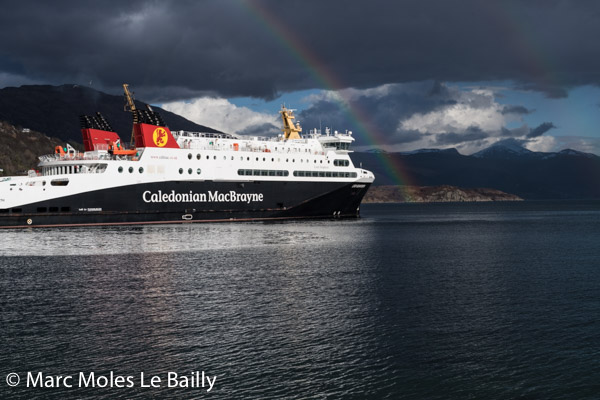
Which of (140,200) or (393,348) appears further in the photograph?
(140,200)

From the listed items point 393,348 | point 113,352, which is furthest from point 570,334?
point 113,352

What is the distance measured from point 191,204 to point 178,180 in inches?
142

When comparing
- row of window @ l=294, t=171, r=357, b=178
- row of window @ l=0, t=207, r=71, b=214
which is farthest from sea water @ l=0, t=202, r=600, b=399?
row of window @ l=294, t=171, r=357, b=178

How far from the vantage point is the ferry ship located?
6188cm

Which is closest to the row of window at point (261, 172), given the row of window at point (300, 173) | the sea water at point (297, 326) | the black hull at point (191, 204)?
the row of window at point (300, 173)

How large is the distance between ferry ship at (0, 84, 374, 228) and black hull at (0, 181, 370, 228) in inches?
4.5

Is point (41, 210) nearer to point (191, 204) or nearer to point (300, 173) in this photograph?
point (191, 204)

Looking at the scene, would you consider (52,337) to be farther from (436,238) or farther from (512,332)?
A: (436,238)

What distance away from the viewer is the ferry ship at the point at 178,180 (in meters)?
61.9

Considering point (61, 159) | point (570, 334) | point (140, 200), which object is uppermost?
point (61, 159)

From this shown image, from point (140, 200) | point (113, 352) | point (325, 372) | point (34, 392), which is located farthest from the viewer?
point (140, 200)

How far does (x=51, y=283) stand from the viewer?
29.2m

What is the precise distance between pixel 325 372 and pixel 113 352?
7.08 metres

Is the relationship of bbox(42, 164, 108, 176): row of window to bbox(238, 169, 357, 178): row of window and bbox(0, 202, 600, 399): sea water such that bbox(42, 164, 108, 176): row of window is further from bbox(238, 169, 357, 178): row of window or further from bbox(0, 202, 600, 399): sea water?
bbox(0, 202, 600, 399): sea water
